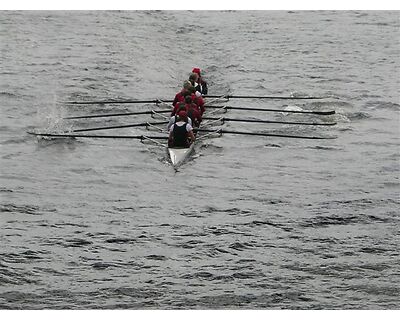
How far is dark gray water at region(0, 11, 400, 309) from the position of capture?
17156mm

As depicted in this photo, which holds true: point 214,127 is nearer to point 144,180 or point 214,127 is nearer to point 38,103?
point 144,180

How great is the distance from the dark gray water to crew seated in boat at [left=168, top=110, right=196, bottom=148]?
0.57 meters

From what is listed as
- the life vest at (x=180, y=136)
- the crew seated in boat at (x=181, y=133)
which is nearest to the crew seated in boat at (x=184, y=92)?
the crew seated in boat at (x=181, y=133)

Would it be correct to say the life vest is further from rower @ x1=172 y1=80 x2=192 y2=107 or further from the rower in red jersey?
the rower in red jersey

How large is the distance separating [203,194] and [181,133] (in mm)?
2319

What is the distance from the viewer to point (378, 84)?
110ft

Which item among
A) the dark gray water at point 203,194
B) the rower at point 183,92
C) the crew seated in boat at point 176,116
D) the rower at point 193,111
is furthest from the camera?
the rower at point 183,92

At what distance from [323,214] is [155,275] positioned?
188 inches

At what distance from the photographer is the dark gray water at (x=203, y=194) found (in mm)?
17156

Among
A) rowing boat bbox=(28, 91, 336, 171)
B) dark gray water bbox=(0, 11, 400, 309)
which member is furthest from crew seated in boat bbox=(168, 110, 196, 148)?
dark gray water bbox=(0, 11, 400, 309)

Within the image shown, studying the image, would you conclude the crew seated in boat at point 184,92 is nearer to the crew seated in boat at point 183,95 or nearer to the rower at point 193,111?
the crew seated in boat at point 183,95

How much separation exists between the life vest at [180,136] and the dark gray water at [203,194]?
0.59 m

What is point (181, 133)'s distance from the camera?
2359cm

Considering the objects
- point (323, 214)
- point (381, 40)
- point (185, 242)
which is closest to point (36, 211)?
point (185, 242)
